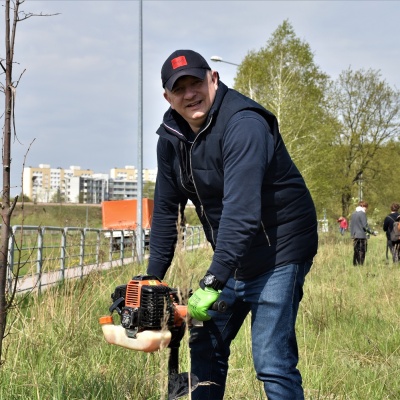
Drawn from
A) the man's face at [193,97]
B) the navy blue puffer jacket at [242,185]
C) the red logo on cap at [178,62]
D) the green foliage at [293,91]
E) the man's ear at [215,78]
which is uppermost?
the green foliage at [293,91]

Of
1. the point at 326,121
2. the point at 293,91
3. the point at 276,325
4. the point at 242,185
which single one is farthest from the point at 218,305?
the point at 326,121

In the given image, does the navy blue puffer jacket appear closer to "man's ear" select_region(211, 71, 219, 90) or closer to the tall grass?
"man's ear" select_region(211, 71, 219, 90)

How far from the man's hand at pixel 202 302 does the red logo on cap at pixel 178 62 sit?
94cm

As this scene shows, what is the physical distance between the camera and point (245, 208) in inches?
103

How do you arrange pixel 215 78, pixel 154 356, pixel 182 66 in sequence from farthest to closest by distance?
pixel 154 356, pixel 215 78, pixel 182 66

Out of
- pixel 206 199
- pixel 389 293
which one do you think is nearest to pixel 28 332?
pixel 206 199

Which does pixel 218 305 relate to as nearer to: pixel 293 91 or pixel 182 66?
pixel 182 66

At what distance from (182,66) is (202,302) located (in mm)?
980

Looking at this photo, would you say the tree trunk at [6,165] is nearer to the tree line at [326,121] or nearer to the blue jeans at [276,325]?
the blue jeans at [276,325]

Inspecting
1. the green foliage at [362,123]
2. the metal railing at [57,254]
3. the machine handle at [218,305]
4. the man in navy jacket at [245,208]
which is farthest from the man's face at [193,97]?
the green foliage at [362,123]

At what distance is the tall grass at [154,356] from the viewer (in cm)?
353

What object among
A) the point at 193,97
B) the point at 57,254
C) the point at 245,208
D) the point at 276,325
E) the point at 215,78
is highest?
the point at 215,78

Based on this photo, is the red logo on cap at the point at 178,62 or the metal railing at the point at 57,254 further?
the metal railing at the point at 57,254

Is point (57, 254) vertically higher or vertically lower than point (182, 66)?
lower
